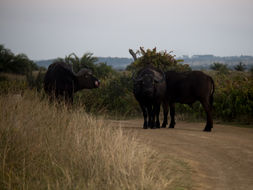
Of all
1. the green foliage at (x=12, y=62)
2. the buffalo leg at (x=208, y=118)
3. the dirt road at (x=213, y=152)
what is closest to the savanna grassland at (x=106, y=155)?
the dirt road at (x=213, y=152)

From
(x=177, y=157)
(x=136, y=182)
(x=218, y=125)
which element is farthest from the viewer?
(x=218, y=125)

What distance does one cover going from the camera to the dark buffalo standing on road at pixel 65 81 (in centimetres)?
1316

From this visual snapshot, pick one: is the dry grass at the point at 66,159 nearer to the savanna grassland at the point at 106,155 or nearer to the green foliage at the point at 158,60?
the savanna grassland at the point at 106,155

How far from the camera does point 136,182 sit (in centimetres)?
554

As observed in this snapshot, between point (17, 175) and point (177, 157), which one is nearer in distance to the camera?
point (17, 175)

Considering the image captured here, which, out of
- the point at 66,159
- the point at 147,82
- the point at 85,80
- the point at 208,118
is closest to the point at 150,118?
the point at 147,82

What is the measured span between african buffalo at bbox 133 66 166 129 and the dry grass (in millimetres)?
3628

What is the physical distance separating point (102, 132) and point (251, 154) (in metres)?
3.57

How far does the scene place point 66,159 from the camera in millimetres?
6629

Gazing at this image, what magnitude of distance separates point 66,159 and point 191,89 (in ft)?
21.5

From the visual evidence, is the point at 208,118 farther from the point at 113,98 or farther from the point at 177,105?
the point at 113,98

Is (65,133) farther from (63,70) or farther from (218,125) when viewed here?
(218,125)

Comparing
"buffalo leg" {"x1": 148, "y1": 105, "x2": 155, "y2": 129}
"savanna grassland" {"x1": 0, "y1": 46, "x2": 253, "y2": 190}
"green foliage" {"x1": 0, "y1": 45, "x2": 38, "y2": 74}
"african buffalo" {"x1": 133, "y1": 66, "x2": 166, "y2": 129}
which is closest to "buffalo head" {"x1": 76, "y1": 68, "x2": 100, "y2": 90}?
"african buffalo" {"x1": 133, "y1": 66, "x2": 166, "y2": 129}

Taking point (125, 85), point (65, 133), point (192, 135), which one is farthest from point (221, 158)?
point (125, 85)
